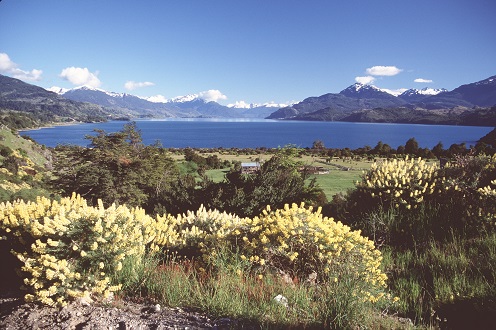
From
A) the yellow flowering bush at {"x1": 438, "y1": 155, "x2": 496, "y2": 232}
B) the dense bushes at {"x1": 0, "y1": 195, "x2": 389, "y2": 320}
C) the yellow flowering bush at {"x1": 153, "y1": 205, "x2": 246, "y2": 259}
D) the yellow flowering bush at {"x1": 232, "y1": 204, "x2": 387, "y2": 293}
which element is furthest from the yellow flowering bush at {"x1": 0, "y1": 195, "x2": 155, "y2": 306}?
the yellow flowering bush at {"x1": 438, "y1": 155, "x2": 496, "y2": 232}

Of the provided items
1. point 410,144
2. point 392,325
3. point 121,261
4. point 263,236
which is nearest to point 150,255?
point 121,261

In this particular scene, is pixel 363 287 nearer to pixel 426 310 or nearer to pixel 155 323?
pixel 426 310

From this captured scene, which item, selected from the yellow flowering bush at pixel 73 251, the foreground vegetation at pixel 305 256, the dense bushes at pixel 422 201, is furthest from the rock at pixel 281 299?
the dense bushes at pixel 422 201

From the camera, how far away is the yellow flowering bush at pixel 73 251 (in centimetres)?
360

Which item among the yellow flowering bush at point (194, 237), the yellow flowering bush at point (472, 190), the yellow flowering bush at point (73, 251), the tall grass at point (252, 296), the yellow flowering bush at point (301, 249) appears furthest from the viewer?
the yellow flowering bush at point (472, 190)

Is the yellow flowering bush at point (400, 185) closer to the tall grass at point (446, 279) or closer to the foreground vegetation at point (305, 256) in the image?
the foreground vegetation at point (305, 256)

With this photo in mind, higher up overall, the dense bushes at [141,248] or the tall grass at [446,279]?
the dense bushes at [141,248]

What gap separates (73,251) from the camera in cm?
396

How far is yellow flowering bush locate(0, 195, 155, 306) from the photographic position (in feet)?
11.8

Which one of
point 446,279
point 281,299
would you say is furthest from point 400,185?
point 281,299

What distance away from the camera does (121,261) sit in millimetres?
4184

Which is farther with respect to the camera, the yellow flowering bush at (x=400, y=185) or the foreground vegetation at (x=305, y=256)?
the yellow flowering bush at (x=400, y=185)

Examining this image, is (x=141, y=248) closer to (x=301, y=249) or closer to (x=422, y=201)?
(x=301, y=249)

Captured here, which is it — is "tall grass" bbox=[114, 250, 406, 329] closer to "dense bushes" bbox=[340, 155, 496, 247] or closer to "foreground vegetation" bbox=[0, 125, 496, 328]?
"foreground vegetation" bbox=[0, 125, 496, 328]
